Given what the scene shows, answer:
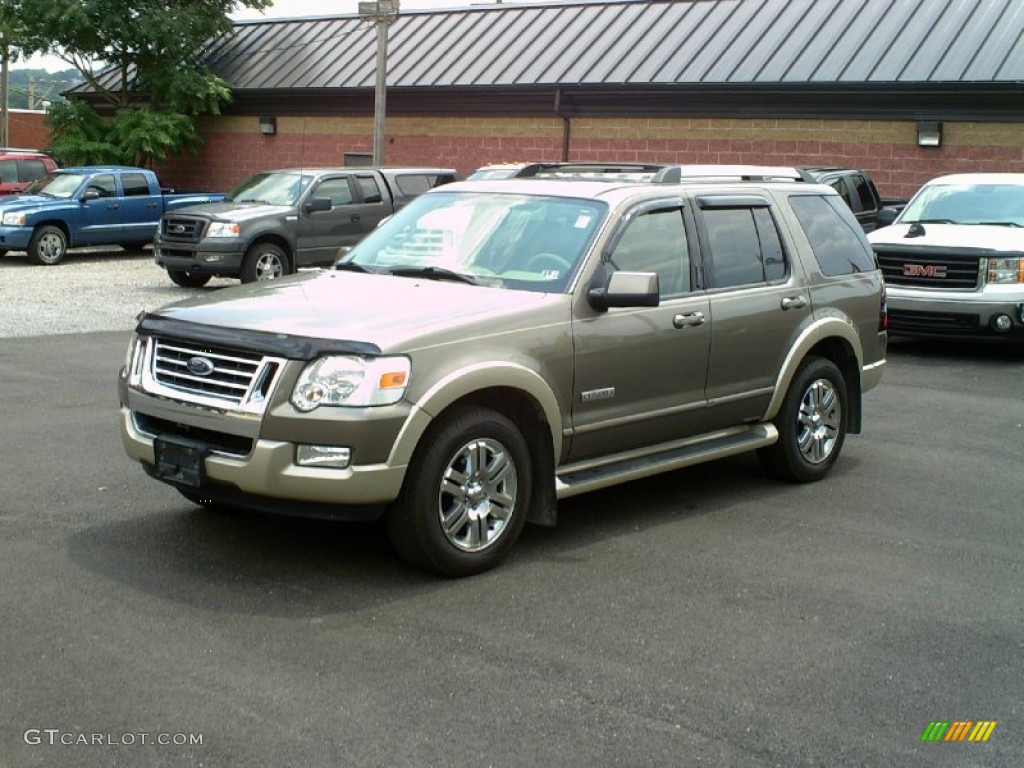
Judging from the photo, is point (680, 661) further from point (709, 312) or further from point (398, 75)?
point (398, 75)

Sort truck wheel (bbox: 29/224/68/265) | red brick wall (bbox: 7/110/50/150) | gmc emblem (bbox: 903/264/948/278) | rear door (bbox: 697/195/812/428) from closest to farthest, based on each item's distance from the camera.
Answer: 1. rear door (bbox: 697/195/812/428)
2. gmc emblem (bbox: 903/264/948/278)
3. truck wheel (bbox: 29/224/68/265)
4. red brick wall (bbox: 7/110/50/150)

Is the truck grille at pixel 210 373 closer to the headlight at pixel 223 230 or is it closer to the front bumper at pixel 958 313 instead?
the front bumper at pixel 958 313

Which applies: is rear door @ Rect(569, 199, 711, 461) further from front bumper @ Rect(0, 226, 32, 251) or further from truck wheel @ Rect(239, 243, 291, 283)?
front bumper @ Rect(0, 226, 32, 251)

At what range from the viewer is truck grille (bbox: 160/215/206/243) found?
18.5m

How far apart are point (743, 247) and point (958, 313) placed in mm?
6759

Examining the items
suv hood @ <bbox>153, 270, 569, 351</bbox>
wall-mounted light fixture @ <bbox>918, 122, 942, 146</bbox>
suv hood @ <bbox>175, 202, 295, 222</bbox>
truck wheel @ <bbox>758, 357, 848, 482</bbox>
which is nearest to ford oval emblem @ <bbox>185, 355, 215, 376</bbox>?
suv hood @ <bbox>153, 270, 569, 351</bbox>

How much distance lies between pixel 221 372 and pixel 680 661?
7.67 feet

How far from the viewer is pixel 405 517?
18.8 feet

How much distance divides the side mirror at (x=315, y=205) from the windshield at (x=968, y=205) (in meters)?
8.11

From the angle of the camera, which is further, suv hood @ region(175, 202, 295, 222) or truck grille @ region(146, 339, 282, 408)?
suv hood @ region(175, 202, 295, 222)

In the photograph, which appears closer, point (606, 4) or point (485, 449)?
point (485, 449)

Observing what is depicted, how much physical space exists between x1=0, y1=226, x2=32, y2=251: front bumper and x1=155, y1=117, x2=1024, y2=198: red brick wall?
930cm

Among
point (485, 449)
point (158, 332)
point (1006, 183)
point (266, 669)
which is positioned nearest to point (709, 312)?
point (485, 449)

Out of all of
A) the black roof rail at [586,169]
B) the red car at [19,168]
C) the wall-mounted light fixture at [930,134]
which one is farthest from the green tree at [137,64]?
the black roof rail at [586,169]
